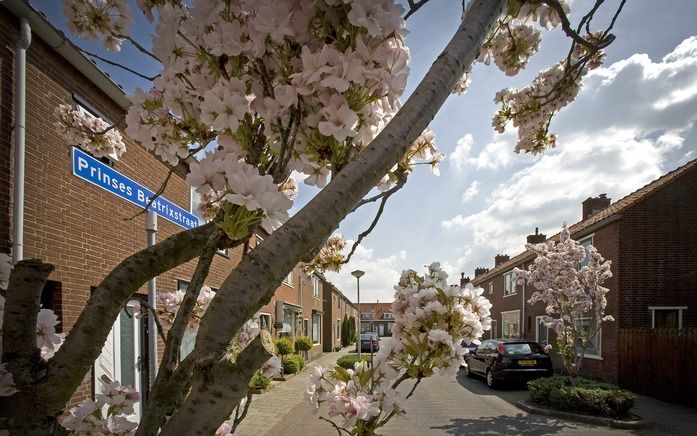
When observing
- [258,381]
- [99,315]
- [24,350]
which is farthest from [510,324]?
[24,350]

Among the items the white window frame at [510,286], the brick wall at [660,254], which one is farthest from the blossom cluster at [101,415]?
the white window frame at [510,286]

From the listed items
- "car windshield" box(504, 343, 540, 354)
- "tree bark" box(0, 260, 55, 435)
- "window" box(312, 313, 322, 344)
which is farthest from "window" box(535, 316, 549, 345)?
"tree bark" box(0, 260, 55, 435)

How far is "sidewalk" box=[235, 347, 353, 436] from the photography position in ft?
26.7

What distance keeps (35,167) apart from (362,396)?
5376mm

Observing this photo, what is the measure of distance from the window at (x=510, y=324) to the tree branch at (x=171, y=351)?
25106 millimetres

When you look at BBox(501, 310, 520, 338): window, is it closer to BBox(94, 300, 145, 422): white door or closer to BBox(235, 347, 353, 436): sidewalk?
BBox(235, 347, 353, 436): sidewalk

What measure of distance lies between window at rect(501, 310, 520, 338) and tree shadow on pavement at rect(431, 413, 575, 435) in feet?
51.1

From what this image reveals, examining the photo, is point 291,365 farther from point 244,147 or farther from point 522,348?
point 244,147

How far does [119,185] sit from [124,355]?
2763 mm

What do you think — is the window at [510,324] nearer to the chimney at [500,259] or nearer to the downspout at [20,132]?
the chimney at [500,259]

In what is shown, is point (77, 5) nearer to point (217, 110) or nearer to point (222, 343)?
point (217, 110)

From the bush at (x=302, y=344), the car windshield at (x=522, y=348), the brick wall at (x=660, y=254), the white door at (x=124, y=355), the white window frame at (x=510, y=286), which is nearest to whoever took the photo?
the white door at (x=124, y=355)

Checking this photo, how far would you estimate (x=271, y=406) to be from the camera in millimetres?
10156

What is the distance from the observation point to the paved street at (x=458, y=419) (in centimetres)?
807
